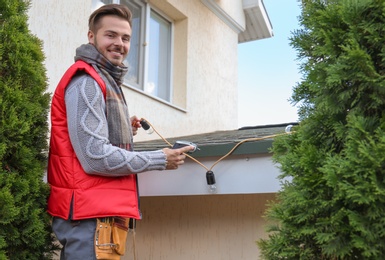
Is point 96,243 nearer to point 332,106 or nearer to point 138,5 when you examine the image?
point 332,106

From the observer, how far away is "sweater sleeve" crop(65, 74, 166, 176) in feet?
7.46

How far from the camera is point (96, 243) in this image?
229 centimetres

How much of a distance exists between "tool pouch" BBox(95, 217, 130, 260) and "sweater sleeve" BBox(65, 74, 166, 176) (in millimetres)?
248

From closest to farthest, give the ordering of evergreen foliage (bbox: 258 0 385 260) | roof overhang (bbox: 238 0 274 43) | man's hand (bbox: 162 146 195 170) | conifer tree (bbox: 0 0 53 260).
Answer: evergreen foliage (bbox: 258 0 385 260) → conifer tree (bbox: 0 0 53 260) → man's hand (bbox: 162 146 195 170) → roof overhang (bbox: 238 0 274 43)

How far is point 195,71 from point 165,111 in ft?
3.87

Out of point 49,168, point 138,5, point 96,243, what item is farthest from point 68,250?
point 138,5

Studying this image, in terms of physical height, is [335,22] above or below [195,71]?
below

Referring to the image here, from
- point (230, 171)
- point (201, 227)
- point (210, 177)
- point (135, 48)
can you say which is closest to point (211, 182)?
point (210, 177)

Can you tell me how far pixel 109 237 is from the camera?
233 centimetres

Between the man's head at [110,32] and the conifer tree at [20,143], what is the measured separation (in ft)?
1.26

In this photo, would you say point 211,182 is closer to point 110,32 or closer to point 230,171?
point 230,171

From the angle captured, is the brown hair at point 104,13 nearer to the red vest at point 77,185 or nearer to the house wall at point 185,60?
the red vest at point 77,185

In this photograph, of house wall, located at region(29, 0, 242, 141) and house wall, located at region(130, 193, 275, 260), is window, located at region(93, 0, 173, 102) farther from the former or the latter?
house wall, located at region(130, 193, 275, 260)

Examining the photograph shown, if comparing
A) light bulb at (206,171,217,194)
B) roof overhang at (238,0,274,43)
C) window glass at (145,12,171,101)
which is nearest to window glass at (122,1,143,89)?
window glass at (145,12,171,101)
